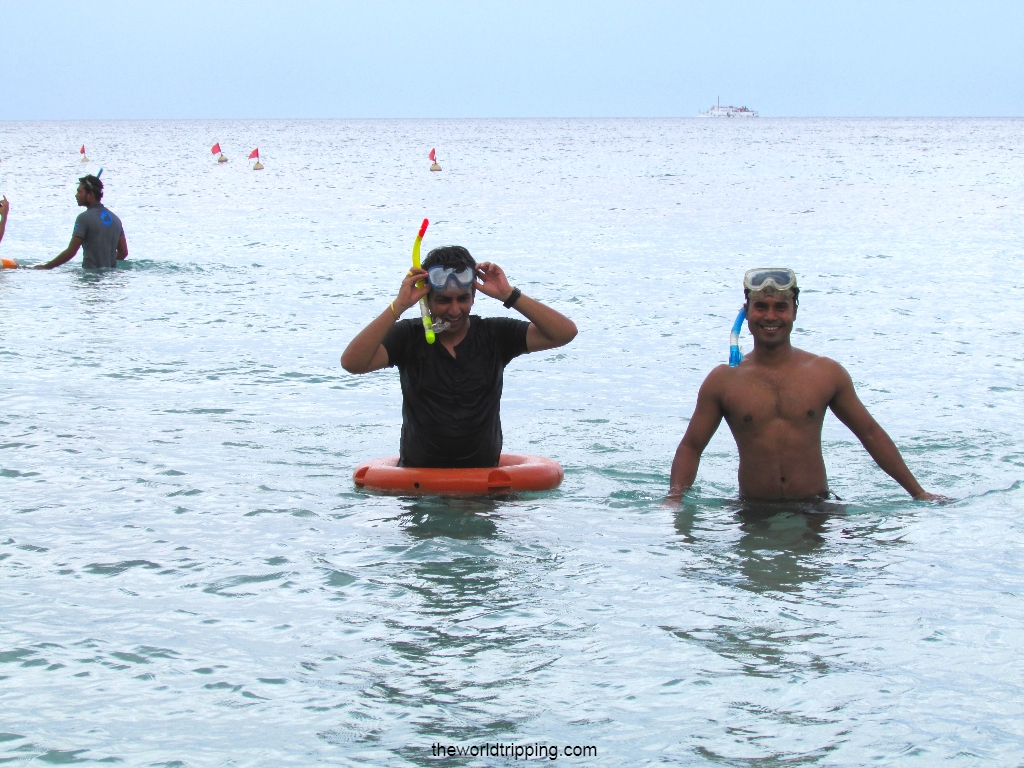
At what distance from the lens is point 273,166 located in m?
68.9

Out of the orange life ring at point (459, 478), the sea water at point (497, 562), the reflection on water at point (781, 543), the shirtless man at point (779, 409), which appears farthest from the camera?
the orange life ring at point (459, 478)

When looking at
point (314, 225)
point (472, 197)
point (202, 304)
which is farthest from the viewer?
point (472, 197)

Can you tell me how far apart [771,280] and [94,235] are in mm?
13911

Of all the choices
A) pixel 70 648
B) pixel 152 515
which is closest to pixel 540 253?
pixel 152 515

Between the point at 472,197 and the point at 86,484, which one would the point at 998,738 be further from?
the point at 472,197

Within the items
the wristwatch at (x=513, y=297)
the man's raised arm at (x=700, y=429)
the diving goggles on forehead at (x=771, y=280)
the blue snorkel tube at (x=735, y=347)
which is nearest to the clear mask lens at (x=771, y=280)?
the diving goggles on forehead at (x=771, y=280)

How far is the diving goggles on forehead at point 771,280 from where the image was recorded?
5.84 meters

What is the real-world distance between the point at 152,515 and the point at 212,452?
163 cm

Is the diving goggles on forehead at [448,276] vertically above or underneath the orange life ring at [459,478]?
above

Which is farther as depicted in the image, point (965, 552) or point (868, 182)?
point (868, 182)

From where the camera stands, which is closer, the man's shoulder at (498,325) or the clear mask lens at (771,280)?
the clear mask lens at (771,280)

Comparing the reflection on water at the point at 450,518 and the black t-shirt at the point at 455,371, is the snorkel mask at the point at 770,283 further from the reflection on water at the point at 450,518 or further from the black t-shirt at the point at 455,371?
the reflection on water at the point at 450,518

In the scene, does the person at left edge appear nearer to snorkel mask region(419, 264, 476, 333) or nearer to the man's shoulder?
the man's shoulder

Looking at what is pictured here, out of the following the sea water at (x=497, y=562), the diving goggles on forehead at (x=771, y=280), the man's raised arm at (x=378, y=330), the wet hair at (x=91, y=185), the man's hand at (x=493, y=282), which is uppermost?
the wet hair at (x=91, y=185)
